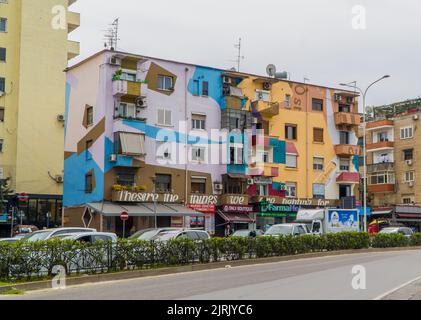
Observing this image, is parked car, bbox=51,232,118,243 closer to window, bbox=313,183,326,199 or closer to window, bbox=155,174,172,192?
window, bbox=155,174,172,192

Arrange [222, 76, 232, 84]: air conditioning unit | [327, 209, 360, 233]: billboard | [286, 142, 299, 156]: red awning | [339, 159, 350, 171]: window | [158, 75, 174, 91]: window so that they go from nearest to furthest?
1. [327, 209, 360, 233]: billboard
2. [158, 75, 174, 91]: window
3. [222, 76, 232, 84]: air conditioning unit
4. [286, 142, 299, 156]: red awning
5. [339, 159, 350, 171]: window

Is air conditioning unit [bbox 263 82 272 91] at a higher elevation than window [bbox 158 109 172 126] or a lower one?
higher

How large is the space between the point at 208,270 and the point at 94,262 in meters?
5.06

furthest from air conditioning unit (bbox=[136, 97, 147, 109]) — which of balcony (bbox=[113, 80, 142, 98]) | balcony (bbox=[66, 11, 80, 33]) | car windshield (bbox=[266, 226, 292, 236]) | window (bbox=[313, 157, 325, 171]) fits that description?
window (bbox=[313, 157, 325, 171])

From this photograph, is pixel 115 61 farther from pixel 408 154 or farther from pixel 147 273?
pixel 408 154

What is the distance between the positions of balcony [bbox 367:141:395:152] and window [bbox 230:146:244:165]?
85.2ft

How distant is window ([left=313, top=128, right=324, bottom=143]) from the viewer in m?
58.8

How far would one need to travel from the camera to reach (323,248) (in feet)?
110

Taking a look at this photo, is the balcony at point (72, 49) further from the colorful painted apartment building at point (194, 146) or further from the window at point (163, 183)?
the window at point (163, 183)


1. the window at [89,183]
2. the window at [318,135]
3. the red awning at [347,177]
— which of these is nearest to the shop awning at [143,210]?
the window at [89,183]

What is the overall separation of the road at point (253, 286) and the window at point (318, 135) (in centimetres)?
3540

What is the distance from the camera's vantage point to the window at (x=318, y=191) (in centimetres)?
5821
